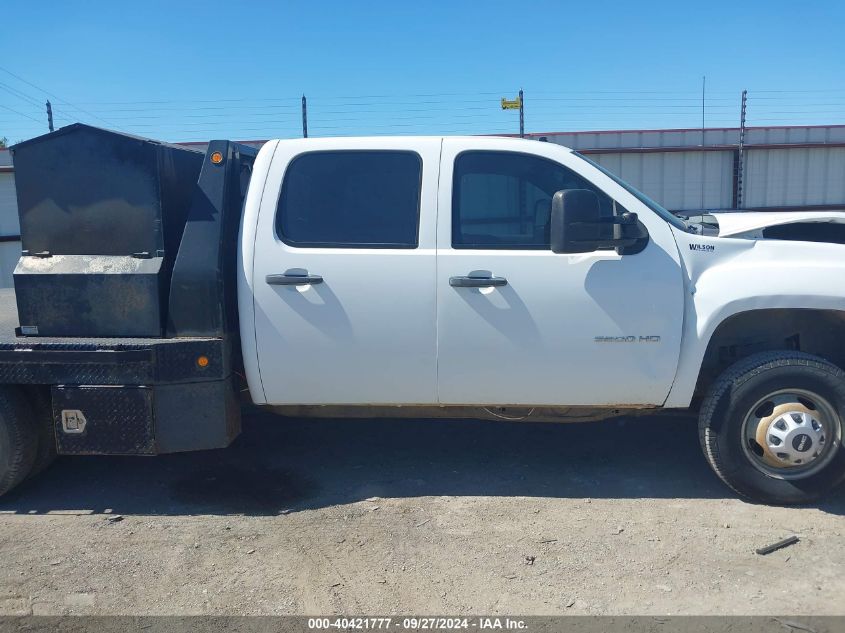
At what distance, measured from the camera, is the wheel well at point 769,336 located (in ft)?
13.8

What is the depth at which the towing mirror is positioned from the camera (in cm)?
377

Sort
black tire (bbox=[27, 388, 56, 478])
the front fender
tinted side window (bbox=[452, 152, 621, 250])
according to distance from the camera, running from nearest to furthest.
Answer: the front fender → tinted side window (bbox=[452, 152, 621, 250]) → black tire (bbox=[27, 388, 56, 478])

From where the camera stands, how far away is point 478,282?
391cm

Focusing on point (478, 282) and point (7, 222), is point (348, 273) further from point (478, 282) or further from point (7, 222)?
point (7, 222)

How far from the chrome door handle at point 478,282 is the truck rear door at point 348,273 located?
14cm

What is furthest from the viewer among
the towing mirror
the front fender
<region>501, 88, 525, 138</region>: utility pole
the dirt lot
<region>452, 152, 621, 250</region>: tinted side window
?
<region>501, 88, 525, 138</region>: utility pole

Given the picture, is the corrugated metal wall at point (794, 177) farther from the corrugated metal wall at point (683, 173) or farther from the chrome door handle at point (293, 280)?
the chrome door handle at point (293, 280)

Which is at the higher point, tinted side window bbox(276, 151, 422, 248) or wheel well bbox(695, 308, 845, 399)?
tinted side window bbox(276, 151, 422, 248)

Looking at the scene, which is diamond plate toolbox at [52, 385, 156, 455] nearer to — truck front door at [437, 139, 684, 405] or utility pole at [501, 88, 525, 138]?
truck front door at [437, 139, 684, 405]

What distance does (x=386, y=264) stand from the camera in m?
3.97

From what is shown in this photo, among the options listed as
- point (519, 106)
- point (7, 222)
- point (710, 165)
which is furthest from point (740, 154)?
point (7, 222)

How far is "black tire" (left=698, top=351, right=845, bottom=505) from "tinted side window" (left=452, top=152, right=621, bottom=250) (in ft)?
3.94

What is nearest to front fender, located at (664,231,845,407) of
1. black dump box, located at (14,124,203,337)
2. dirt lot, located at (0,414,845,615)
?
dirt lot, located at (0,414,845,615)

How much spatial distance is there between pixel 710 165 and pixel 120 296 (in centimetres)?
1349
